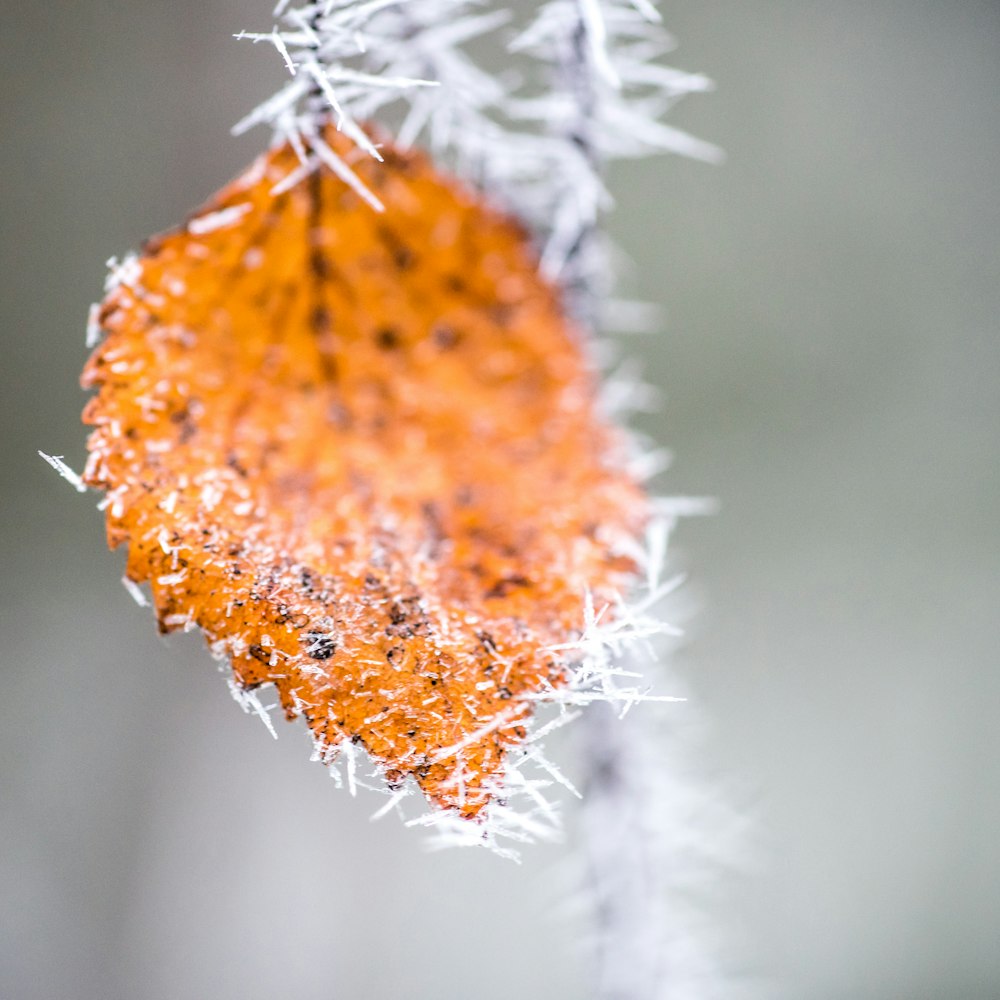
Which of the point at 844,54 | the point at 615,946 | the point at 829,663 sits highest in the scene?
the point at 844,54

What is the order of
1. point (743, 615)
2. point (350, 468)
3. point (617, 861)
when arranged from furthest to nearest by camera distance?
point (743, 615) < point (617, 861) < point (350, 468)

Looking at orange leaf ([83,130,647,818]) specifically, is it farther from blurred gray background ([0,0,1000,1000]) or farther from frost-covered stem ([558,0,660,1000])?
blurred gray background ([0,0,1000,1000])

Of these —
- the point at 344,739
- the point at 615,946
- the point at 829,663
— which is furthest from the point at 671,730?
the point at 829,663

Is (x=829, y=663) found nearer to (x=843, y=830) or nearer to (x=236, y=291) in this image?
(x=843, y=830)

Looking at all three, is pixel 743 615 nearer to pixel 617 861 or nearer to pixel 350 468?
pixel 617 861

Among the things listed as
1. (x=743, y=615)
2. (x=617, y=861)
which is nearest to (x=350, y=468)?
(x=617, y=861)
